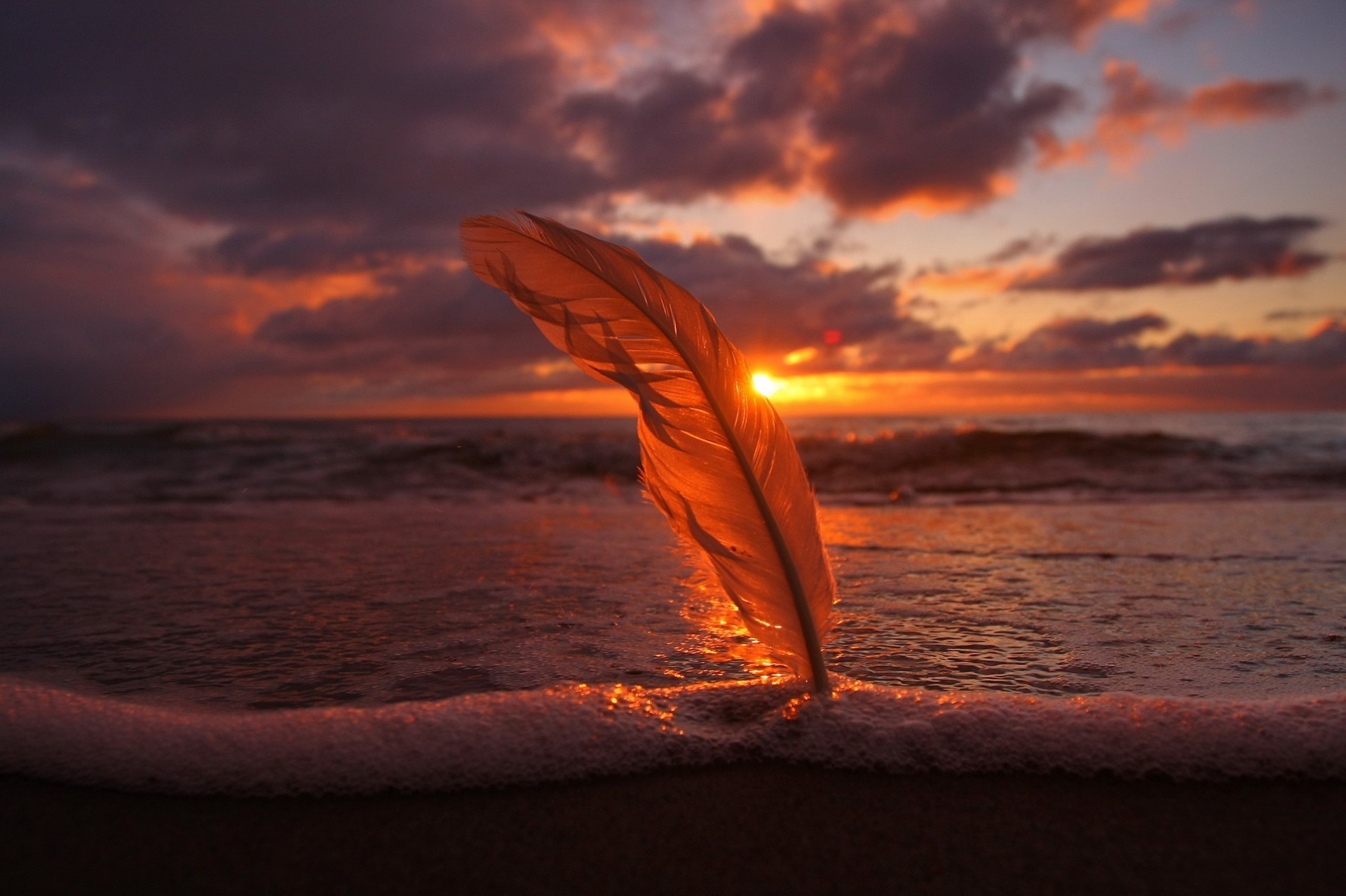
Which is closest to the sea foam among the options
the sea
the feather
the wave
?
the sea

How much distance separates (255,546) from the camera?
5879 mm

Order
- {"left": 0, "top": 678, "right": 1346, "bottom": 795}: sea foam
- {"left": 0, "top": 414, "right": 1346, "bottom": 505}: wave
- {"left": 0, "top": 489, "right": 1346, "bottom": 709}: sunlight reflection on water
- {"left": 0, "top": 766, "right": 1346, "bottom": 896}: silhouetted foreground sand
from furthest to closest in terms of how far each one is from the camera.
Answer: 1. {"left": 0, "top": 414, "right": 1346, "bottom": 505}: wave
2. {"left": 0, "top": 489, "right": 1346, "bottom": 709}: sunlight reflection on water
3. {"left": 0, "top": 678, "right": 1346, "bottom": 795}: sea foam
4. {"left": 0, "top": 766, "right": 1346, "bottom": 896}: silhouetted foreground sand

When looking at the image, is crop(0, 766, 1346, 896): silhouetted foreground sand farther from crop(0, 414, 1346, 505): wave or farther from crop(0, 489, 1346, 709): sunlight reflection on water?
crop(0, 414, 1346, 505): wave

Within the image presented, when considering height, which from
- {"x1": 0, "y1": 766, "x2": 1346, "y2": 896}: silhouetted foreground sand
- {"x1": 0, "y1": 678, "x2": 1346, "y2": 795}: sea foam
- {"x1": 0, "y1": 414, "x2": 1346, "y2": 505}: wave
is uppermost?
{"x1": 0, "y1": 414, "x2": 1346, "y2": 505}: wave

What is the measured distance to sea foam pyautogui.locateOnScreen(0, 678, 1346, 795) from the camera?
6.63 ft

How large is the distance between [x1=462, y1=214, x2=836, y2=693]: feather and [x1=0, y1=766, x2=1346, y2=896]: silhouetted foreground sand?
1.76 ft

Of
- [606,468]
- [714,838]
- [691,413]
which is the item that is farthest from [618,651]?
[606,468]

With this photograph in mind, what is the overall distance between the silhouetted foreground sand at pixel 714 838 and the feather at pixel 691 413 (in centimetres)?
54

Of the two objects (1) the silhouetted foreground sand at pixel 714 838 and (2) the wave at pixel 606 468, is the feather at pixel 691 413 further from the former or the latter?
(2) the wave at pixel 606 468

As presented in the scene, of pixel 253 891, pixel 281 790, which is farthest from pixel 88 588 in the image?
pixel 253 891

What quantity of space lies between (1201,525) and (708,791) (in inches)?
276

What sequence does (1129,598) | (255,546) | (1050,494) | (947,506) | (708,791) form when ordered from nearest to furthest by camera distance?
1. (708,791)
2. (1129,598)
3. (255,546)
4. (947,506)
5. (1050,494)

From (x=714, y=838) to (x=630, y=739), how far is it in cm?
49

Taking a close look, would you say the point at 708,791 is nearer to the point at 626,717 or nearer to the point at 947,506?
the point at 626,717
